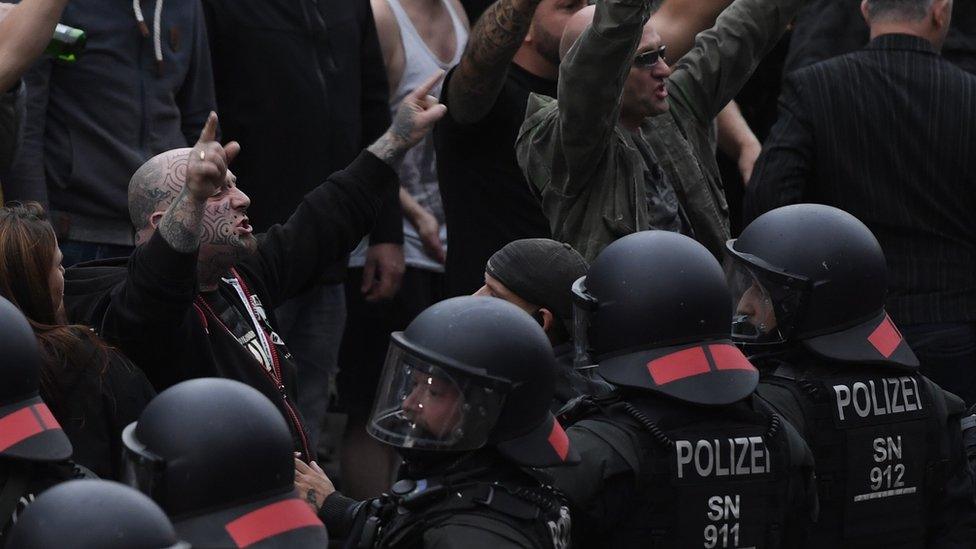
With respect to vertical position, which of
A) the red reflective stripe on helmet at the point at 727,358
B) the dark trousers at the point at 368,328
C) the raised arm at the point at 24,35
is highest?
the raised arm at the point at 24,35

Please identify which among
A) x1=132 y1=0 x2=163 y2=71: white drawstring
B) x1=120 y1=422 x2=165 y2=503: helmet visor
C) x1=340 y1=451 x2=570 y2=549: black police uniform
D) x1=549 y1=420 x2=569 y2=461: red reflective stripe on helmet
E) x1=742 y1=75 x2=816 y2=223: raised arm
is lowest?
x1=742 y1=75 x2=816 y2=223: raised arm

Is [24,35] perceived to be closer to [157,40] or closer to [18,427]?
[157,40]

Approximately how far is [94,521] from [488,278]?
2.17 meters

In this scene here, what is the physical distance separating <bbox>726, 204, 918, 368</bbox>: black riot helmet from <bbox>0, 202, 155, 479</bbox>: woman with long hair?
159 centimetres

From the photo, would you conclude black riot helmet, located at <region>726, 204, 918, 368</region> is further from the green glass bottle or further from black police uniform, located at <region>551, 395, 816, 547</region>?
the green glass bottle

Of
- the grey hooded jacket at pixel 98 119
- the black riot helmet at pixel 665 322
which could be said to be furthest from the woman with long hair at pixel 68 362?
the grey hooded jacket at pixel 98 119

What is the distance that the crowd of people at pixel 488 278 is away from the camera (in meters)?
3.56

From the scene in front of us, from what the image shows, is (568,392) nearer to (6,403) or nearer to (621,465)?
(621,465)

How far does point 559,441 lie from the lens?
3617 millimetres

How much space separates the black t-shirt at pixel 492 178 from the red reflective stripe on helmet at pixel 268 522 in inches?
114

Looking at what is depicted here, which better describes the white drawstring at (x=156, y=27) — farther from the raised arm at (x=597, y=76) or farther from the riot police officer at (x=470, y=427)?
the riot police officer at (x=470, y=427)

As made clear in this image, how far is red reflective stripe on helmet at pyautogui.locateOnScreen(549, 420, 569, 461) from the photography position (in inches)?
141

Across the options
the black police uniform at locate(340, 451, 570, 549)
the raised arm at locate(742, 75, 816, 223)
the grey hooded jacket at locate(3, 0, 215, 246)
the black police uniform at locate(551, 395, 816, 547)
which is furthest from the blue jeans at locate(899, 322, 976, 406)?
the black police uniform at locate(340, 451, 570, 549)

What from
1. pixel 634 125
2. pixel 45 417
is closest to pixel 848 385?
pixel 634 125
